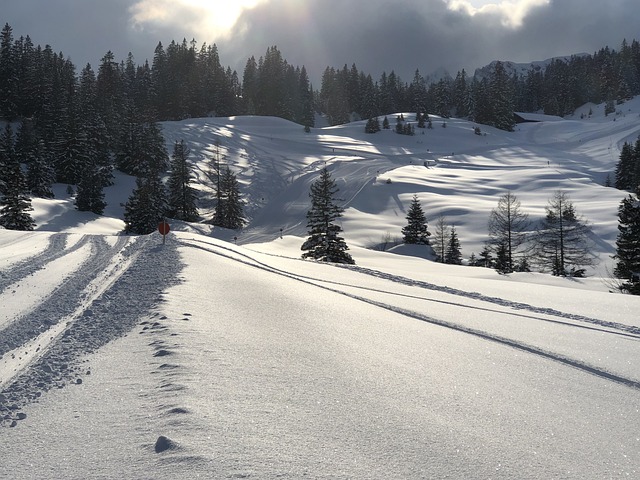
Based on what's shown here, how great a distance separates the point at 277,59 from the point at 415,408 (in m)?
148

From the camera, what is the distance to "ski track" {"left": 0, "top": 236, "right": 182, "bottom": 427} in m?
4.71

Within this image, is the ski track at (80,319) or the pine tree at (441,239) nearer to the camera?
the ski track at (80,319)

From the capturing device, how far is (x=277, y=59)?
13938 cm

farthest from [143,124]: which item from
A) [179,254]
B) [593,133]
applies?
[593,133]

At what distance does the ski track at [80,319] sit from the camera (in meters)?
4.71

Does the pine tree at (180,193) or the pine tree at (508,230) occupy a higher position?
the pine tree at (180,193)

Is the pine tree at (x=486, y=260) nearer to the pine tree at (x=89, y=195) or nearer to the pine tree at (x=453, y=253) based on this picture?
the pine tree at (x=453, y=253)

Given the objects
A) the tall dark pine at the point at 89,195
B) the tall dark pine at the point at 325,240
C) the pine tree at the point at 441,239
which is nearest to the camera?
the tall dark pine at the point at 325,240

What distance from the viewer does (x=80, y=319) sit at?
24.9 feet

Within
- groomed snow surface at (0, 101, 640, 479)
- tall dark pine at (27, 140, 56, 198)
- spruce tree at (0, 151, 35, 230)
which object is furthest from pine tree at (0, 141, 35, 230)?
groomed snow surface at (0, 101, 640, 479)

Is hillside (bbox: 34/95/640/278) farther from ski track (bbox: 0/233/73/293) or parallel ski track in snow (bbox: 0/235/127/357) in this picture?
parallel ski track in snow (bbox: 0/235/127/357)

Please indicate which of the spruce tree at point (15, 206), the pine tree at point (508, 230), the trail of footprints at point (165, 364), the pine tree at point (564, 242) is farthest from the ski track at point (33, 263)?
the pine tree at point (508, 230)

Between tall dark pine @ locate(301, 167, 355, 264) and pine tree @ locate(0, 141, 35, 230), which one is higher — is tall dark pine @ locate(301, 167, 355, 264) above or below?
below

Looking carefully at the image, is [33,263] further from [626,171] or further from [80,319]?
[626,171]
